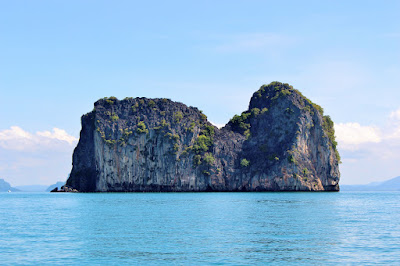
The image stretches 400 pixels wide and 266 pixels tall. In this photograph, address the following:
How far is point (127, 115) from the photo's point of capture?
480 ft

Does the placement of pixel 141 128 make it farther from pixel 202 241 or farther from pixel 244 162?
pixel 202 241

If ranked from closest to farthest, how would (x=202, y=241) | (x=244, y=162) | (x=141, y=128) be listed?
(x=202, y=241) → (x=141, y=128) → (x=244, y=162)

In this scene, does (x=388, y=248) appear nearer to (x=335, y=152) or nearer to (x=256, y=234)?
(x=256, y=234)

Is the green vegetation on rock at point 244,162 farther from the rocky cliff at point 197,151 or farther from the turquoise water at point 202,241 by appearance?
the turquoise water at point 202,241

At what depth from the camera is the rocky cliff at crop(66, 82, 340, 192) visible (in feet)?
462

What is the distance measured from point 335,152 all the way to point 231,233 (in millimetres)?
117332

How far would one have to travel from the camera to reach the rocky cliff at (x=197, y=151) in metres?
141

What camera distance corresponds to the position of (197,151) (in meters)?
145

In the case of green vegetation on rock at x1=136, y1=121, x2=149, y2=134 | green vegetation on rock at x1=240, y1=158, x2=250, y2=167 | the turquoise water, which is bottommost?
the turquoise water

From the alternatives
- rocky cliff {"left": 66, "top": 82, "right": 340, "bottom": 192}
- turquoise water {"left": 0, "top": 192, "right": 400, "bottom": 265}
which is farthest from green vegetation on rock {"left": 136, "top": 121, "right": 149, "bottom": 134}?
turquoise water {"left": 0, "top": 192, "right": 400, "bottom": 265}

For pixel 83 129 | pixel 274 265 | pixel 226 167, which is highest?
pixel 83 129

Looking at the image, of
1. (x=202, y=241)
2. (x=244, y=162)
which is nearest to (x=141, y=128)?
(x=244, y=162)

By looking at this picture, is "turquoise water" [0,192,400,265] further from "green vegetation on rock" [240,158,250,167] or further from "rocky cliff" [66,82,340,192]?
"green vegetation on rock" [240,158,250,167]

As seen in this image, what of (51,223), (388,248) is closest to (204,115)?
(51,223)
